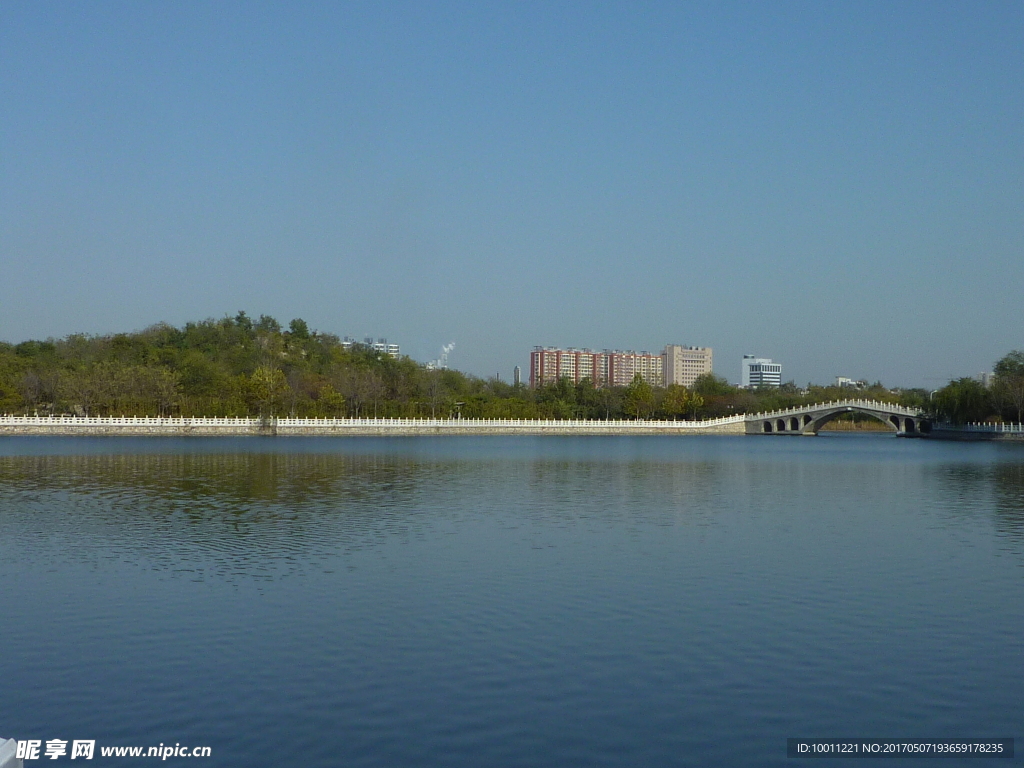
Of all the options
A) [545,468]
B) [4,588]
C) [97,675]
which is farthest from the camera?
[545,468]

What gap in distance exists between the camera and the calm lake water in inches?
314

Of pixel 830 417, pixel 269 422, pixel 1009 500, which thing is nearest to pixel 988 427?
pixel 830 417

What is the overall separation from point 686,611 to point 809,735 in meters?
4.17

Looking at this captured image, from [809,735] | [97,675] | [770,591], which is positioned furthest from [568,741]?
[770,591]

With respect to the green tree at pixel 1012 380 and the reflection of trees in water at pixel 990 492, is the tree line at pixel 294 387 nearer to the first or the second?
the green tree at pixel 1012 380

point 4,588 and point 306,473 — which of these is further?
point 306,473

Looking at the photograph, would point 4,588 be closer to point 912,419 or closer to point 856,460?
point 856,460

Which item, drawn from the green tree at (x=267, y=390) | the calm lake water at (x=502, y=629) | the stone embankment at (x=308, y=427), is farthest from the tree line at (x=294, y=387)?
the calm lake water at (x=502, y=629)

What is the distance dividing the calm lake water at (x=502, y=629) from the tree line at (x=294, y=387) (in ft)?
195

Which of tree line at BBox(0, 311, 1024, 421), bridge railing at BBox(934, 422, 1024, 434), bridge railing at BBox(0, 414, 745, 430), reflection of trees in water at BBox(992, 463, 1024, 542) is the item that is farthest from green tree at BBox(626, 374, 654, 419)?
reflection of trees in water at BBox(992, 463, 1024, 542)

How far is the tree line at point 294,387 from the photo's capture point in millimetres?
80125

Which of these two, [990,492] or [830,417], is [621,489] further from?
[830,417]

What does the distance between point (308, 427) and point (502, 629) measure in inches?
2726

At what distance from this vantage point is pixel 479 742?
7.68 meters
